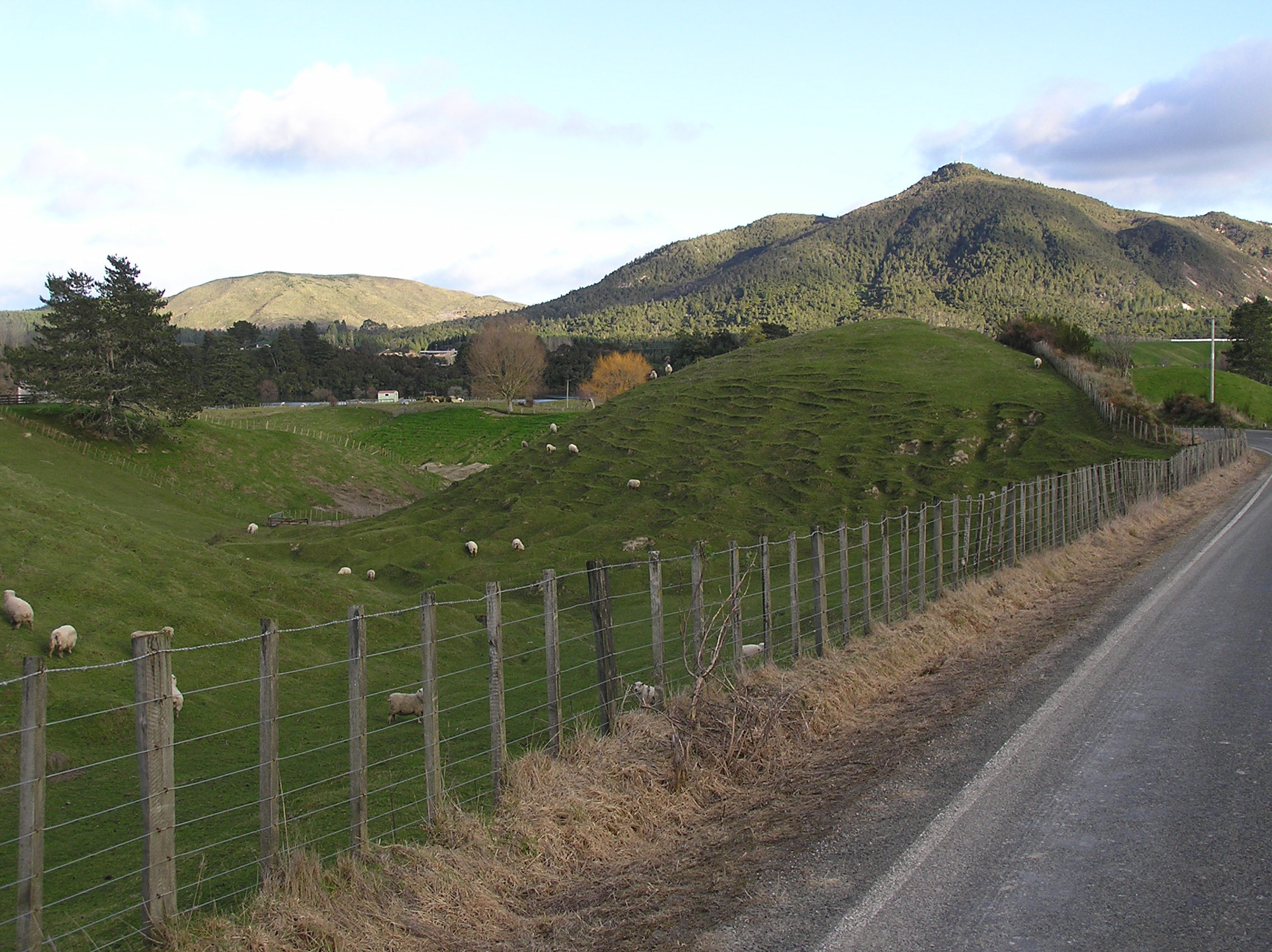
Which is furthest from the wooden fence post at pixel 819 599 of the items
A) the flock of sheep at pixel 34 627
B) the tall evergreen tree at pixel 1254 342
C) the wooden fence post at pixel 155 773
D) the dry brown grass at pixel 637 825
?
the tall evergreen tree at pixel 1254 342

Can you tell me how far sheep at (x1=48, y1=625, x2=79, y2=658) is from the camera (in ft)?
49.3

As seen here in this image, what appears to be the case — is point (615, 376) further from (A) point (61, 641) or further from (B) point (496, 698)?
(B) point (496, 698)

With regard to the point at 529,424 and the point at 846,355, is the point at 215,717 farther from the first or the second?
the point at 529,424

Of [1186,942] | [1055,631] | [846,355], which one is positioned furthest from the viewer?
[846,355]

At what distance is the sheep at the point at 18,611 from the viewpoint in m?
15.4

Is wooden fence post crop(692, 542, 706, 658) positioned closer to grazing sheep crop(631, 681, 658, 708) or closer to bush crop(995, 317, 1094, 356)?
grazing sheep crop(631, 681, 658, 708)

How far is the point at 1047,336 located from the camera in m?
64.0

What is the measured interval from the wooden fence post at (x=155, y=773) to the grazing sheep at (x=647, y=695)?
4985 mm

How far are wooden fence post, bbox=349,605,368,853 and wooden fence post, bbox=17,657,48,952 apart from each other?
193 centimetres

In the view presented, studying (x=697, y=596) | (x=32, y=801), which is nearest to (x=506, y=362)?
(x=697, y=596)

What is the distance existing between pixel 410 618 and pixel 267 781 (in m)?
16.6

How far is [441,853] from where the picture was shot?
637 cm

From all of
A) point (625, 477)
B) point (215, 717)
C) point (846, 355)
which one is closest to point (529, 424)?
Result: point (846, 355)

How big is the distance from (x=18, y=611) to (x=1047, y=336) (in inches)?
2482
